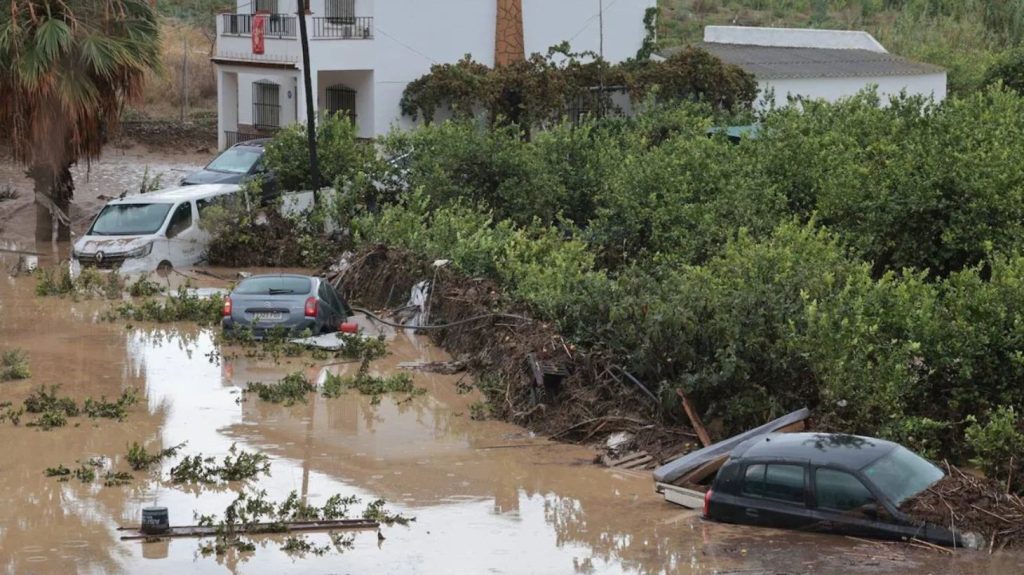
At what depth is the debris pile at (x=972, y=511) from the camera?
504 inches

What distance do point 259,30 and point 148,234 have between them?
42.2ft

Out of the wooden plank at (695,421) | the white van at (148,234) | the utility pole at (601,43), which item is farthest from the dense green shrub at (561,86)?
the wooden plank at (695,421)

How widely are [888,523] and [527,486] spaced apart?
4.33m

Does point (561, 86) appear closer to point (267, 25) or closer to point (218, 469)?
point (267, 25)

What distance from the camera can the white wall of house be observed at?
4434 centimetres

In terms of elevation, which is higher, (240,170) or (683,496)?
(240,170)

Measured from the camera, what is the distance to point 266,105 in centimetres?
4256

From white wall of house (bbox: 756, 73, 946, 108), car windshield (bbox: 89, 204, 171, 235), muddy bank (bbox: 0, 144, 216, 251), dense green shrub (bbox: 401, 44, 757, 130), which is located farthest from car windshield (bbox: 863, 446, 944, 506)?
white wall of house (bbox: 756, 73, 946, 108)

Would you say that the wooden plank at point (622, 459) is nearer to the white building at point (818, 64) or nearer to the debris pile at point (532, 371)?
the debris pile at point (532, 371)

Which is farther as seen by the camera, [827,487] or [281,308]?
[281,308]

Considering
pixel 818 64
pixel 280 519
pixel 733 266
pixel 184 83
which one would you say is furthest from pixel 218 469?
pixel 184 83

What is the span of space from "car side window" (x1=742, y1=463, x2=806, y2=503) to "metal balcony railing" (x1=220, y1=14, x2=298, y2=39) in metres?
27.9

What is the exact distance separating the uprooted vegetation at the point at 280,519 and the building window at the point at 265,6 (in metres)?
29.0

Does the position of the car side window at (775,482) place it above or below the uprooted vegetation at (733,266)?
below
